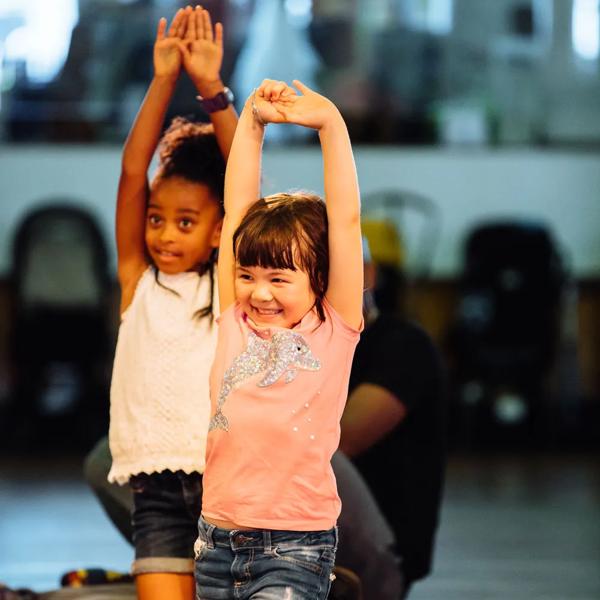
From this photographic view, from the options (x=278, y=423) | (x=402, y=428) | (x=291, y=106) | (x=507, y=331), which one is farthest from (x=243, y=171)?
(x=507, y=331)

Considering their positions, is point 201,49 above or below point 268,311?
above

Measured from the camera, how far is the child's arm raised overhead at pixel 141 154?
2.16m

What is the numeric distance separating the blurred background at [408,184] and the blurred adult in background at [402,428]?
2.94 m

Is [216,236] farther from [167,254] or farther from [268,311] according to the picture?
[268,311]

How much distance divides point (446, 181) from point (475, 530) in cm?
282

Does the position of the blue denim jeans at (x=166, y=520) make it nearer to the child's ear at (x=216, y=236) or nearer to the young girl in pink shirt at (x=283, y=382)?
the young girl in pink shirt at (x=283, y=382)

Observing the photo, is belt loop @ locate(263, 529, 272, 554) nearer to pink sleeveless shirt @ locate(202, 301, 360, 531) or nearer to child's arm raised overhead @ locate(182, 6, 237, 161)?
pink sleeveless shirt @ locate(202, 301, 360, 531)

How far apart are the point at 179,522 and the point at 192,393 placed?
0.22 metres

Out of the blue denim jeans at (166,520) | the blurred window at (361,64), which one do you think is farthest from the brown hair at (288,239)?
the blurred window at (361,64)

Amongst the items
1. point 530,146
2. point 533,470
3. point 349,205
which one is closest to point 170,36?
point 349,205

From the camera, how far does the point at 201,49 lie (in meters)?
2.17

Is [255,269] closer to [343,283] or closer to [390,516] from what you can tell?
[343,283]

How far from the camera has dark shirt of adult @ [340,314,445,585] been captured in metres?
2.87

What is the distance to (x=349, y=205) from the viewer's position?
1.87m
